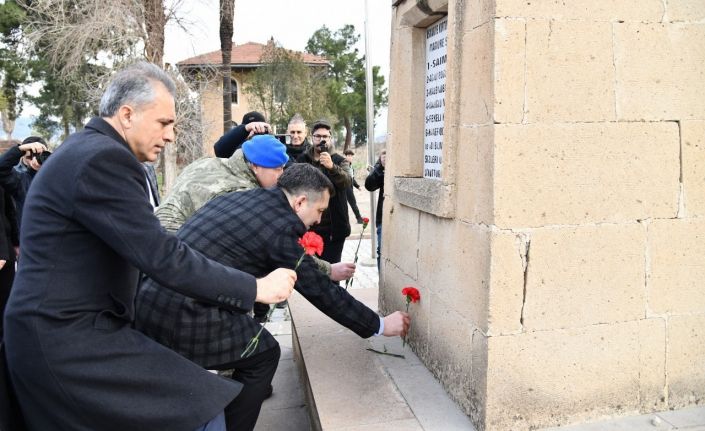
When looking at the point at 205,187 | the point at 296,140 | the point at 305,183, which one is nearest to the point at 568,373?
the point at 305,183

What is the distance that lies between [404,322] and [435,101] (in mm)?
1342

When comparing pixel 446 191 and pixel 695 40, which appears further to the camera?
pixel 446 191

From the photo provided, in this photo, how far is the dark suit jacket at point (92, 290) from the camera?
176 centimetres

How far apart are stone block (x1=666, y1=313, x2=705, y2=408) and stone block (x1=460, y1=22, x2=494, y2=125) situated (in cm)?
139

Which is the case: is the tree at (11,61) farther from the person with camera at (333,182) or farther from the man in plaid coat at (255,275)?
the man in plaid coat at (255,275)

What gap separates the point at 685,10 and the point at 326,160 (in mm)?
3297

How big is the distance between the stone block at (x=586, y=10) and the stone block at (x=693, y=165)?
1.78ft

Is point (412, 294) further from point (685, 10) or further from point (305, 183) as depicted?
point (685, 10)

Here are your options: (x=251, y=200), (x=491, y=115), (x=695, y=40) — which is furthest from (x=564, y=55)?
(x=251, y=200)

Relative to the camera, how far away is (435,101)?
3473mm

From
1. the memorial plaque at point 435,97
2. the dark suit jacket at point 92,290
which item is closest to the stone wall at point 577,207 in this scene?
the memorial plaque at point 435,97

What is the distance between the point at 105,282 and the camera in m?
1.89

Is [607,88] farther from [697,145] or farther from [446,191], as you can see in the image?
[446,191]

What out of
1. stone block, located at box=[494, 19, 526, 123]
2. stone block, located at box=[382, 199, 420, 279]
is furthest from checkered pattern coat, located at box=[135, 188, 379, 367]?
stone block, located at box=[494, 19, 526, 123]
